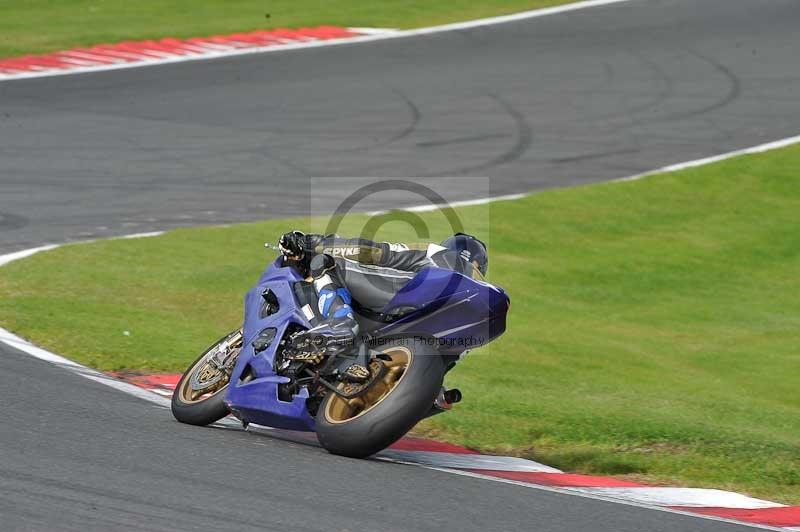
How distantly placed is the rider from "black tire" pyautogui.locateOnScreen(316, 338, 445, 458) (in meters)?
0.32

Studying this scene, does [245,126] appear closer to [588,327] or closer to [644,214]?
[644,214]

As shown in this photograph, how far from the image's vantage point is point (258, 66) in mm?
24531

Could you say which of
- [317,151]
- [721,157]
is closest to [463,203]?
[317,151]

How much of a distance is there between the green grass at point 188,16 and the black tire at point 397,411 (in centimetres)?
1985

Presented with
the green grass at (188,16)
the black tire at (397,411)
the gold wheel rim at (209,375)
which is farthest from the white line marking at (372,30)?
the black tire at (397,411)

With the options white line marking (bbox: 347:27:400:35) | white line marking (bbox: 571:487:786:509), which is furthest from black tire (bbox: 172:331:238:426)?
white line marking (bbox: 347:27:400:35)

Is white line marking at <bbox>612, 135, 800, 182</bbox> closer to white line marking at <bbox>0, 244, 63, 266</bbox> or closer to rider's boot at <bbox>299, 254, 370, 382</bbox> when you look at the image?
white line marking at <bbox>0, 244, 63, 266</bbox>

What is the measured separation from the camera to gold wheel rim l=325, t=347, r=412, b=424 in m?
6.38

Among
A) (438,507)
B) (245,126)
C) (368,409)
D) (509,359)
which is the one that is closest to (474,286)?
(368,409)

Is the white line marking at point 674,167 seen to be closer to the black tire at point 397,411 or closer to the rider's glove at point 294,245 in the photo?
the rider's glove at point 294,245

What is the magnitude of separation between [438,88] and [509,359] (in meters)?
13.5

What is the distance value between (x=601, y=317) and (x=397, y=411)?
7326 millimetres

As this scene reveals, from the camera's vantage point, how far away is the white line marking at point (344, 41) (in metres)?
23.0

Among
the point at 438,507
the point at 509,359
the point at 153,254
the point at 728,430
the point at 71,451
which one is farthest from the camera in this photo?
the point at 153,254
